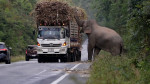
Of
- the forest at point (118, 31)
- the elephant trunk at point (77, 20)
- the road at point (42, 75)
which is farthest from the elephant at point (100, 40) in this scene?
the road at point (42, 75)

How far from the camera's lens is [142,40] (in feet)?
59.7

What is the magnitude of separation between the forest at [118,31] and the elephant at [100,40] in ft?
1.68

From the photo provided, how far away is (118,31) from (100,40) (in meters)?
20.5

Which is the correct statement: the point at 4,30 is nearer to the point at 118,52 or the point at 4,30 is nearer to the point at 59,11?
the point at 59,11

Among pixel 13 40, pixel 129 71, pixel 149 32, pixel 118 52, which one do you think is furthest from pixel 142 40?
pixel 13 40

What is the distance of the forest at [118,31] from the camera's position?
13617 millimetres

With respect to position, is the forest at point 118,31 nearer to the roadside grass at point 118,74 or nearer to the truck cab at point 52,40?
the roadside grass at point 118,74

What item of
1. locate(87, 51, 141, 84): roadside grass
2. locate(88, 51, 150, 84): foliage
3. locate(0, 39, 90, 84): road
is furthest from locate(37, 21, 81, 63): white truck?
locate(88, 51, 150, 84): foliage

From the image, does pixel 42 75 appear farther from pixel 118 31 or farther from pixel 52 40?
pixel 118 31

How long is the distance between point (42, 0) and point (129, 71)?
15707mm

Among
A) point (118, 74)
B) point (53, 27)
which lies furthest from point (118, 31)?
point (118, 74)

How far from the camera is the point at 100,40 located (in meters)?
25.7

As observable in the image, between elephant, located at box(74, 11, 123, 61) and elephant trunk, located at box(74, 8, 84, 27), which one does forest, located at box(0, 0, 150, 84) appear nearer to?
elephant, located at box(74, 11, 123, 61)

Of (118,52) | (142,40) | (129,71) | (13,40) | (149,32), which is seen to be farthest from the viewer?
(13,40)
